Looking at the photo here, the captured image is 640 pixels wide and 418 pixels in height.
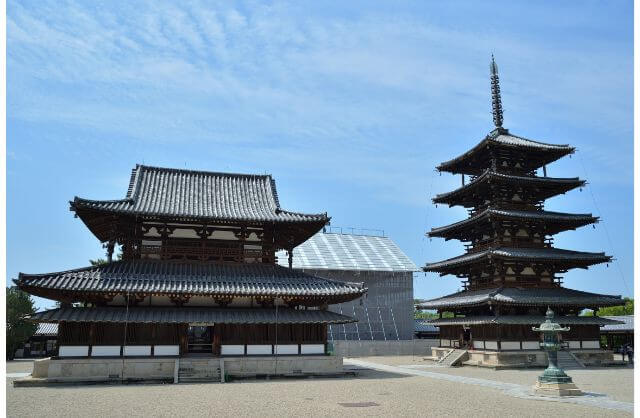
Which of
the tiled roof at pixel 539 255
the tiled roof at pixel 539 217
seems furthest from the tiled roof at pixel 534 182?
the tiled roof at pixel 539 255

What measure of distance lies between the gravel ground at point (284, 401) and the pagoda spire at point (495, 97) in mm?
30111

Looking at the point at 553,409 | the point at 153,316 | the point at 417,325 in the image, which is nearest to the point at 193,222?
the point at 153,316

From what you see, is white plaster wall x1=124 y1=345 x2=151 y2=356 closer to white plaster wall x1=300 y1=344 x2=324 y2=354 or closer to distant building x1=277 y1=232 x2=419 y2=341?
white plaster wall x1=300 y1=344 x2=324 y2=354

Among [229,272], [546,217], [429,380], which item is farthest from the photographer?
[546,217]

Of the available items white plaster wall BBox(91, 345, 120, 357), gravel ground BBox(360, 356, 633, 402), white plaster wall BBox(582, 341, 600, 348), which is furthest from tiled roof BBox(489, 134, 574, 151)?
white plaster wall BBox(91, 345, 120, 357)

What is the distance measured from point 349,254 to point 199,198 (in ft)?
113

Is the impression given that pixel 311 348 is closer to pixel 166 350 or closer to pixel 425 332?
pixel 166 350

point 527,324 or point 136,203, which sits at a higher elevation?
point 136,203

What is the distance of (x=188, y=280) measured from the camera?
2936 centimetres

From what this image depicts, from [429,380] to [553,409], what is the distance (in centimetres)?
1135

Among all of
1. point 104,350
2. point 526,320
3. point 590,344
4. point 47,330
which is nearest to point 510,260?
point 526,320

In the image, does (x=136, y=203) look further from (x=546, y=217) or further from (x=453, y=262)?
(x=546, y=217)

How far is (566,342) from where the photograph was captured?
39906mm

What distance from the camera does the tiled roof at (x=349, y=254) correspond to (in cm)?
6191
